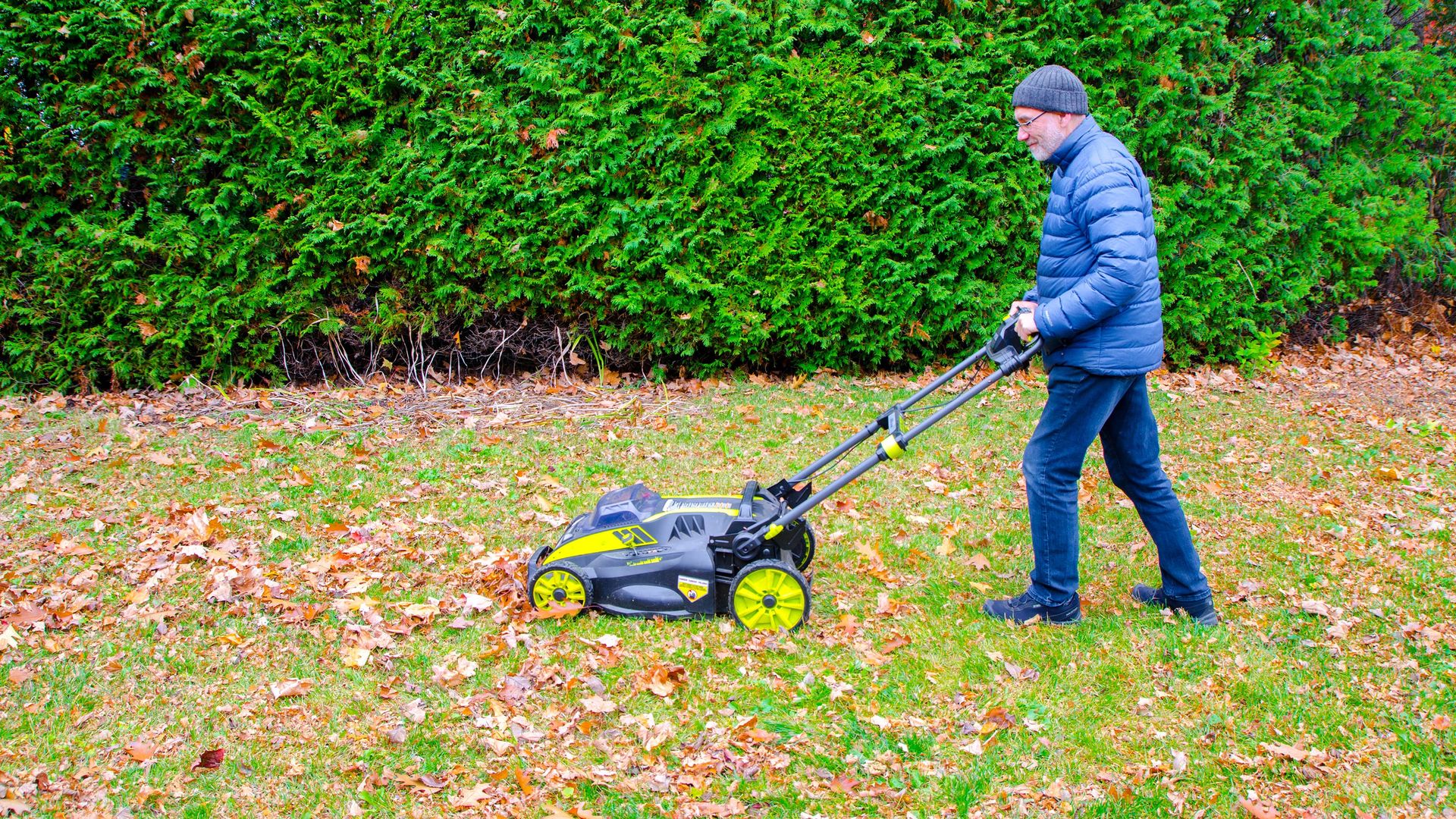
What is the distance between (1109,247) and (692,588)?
212cm

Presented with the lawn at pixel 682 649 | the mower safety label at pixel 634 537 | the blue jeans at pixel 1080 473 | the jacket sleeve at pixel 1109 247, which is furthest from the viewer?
the mower safety label at pixel 634 537

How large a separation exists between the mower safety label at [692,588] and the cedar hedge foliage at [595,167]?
3.73m

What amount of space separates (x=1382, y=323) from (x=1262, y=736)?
7.41 meters

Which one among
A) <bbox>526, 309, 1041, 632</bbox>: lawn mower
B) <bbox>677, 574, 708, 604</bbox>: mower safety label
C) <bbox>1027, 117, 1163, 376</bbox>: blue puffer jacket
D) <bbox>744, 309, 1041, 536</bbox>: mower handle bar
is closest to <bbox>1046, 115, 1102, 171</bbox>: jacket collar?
<bbox>1027, 117, 1163, 376</bbox>: blue puffer jacket

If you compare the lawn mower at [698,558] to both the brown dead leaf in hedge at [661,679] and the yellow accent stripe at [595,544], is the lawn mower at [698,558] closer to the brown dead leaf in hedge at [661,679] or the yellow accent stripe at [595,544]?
the yellow accent stripe at [595,544]

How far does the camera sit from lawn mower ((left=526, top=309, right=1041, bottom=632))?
409cm

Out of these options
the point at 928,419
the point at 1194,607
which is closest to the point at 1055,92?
the point at 928,419

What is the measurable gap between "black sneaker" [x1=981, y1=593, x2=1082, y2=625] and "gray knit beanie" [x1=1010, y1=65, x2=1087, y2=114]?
6.63 ft

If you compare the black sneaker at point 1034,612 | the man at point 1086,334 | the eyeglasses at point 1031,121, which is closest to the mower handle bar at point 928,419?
the man at point 1086,334

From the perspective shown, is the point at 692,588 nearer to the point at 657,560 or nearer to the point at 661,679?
the point at 657,560

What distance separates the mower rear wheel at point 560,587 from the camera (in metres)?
4.22

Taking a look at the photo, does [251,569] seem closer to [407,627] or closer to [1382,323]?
[407,627]

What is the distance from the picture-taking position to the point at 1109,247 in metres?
3.62

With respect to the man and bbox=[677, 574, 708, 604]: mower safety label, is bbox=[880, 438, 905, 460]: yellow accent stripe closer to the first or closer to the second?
the man
